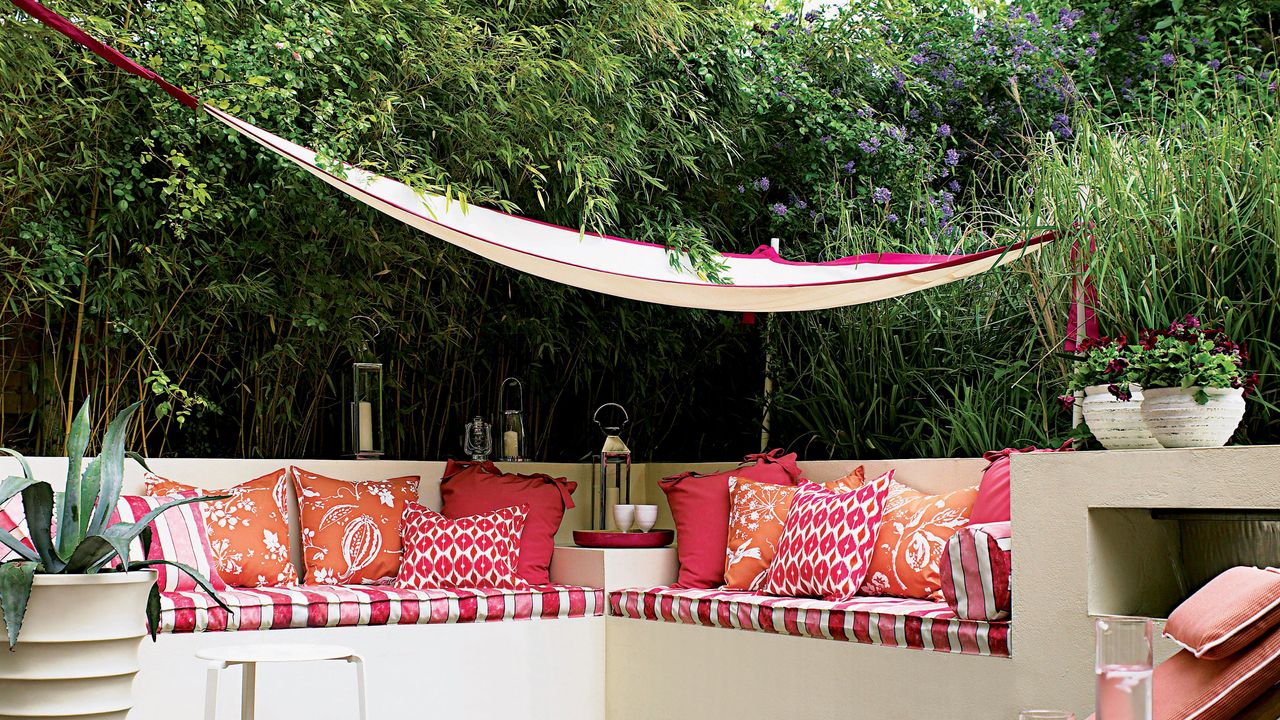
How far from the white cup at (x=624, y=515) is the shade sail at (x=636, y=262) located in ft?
3.10

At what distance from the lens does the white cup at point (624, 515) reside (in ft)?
16.0

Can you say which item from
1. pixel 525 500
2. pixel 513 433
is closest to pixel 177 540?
pixel 525 500

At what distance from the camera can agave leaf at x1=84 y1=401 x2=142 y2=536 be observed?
2434mm

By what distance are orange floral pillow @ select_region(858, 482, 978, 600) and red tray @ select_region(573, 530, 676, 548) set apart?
3.30 ft

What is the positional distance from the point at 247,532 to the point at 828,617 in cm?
204

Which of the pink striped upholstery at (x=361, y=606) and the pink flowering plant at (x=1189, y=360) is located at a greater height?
the pink flowering plant at (x=1189, y=360)

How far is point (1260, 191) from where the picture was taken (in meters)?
3.34

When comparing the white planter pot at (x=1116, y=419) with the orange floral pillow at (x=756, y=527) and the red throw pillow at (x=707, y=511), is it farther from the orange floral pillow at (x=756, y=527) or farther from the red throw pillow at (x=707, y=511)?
the red throw pillow at (x=707, y=511)

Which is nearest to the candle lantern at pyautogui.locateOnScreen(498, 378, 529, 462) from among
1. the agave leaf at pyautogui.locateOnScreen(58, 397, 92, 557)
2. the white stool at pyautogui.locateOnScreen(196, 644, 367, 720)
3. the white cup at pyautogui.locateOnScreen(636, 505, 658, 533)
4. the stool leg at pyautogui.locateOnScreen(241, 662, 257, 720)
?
the white cup at pyautogui.locateOnScreen(636, 505, 658, 533)

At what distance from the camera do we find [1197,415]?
2.80m

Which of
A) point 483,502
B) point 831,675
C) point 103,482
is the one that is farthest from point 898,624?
point 103,482

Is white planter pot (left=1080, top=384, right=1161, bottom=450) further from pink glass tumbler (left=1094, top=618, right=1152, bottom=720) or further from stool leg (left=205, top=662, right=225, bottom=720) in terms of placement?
stool leg (left=205, top=662, right=225, bottom=720)

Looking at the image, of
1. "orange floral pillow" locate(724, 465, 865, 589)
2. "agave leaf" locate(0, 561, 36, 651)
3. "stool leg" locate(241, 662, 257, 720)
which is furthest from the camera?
"orange floral pillow" locate(724, 465, 865, 589)

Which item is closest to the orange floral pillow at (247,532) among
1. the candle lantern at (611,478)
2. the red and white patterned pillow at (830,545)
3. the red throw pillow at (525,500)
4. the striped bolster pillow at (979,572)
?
the red throw pillow at (525,500)
